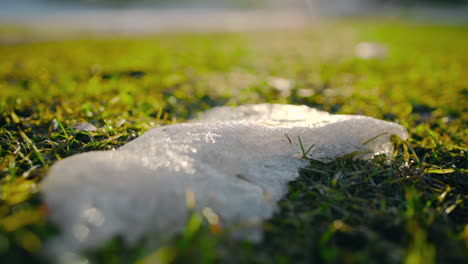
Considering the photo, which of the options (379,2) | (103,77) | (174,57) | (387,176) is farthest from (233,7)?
(387,176)

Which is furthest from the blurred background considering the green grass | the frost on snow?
the frost on snow

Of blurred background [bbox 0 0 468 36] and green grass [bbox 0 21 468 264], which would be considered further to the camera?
blurred background [bbox 0 0 468 36]

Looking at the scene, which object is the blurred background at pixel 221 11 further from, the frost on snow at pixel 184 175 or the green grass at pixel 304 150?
the frost on snow at pixel 184 175

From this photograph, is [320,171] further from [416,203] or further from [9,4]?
[9,4]

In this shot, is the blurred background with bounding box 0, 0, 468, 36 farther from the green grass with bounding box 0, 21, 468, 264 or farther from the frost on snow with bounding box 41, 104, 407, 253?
the frost on snow with bounding box 41, 104, 407, 253

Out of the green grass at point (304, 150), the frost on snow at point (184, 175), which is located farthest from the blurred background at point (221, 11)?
the frost on snow at point (184, 175)

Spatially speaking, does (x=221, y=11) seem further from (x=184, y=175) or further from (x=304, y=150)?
(x=184, y=175)

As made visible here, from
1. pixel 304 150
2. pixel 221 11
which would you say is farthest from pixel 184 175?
pixel 221 11
